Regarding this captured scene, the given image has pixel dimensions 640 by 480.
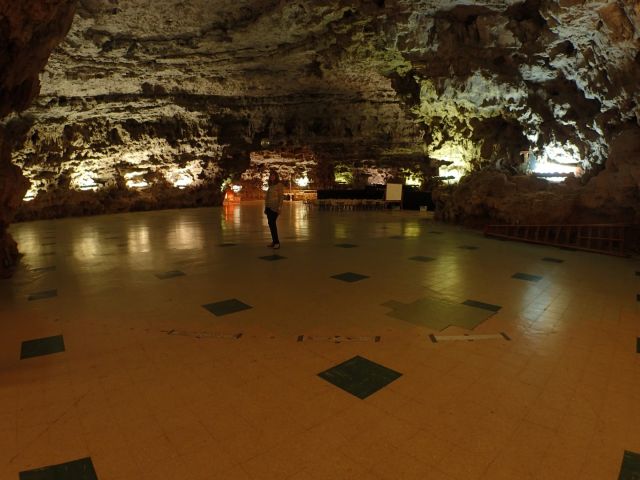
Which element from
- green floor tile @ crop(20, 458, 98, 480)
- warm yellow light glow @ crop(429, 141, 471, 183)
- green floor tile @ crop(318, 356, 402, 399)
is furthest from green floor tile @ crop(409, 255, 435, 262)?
warm yellow light glow @ crop(429, 141, 471, 183)

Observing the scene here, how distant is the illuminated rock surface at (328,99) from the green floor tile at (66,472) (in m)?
4.19

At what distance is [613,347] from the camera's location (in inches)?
103

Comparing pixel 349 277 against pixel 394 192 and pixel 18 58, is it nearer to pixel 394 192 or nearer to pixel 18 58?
pixel 18 58

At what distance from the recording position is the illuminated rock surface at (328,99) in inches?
310

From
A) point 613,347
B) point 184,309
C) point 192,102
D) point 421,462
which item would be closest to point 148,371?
point 184,309

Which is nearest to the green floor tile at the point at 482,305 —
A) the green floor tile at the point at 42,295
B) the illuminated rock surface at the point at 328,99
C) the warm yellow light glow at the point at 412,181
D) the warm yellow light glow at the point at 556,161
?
the illuminated rock surface at the point at 328,99

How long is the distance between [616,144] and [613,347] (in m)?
6.56

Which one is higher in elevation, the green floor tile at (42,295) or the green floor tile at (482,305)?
the green floor tile at (482,305)

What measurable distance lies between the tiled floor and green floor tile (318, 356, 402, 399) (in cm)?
1

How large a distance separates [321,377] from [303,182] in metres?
20.2

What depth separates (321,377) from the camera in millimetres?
2225

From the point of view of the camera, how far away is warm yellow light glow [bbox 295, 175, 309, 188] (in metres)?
21.9

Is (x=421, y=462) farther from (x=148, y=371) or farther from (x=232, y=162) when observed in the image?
(x=232, y=162)

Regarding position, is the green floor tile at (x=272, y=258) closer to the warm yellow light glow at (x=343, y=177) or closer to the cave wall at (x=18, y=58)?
the cave wall at (x=18, y=58)
